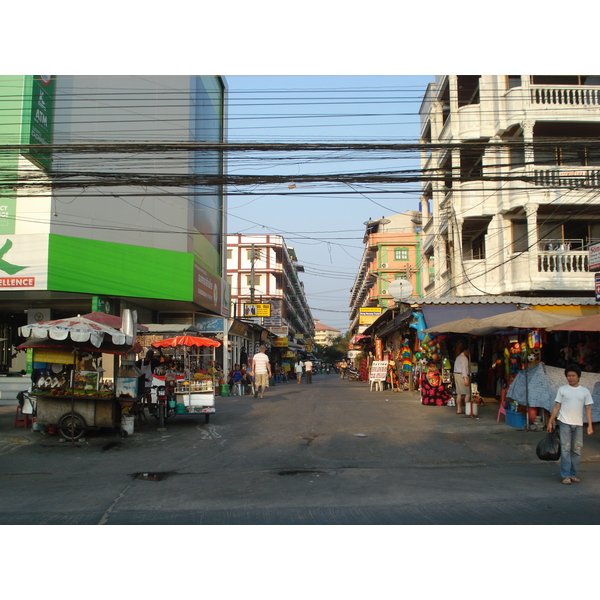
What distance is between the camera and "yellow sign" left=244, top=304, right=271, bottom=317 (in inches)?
1384

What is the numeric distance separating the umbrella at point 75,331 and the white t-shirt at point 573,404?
8.50 meters

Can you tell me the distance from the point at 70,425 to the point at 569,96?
20.8 m

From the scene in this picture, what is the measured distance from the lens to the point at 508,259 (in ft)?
68.1

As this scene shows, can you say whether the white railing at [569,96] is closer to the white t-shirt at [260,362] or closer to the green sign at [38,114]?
the white t-shirt at [260,362]

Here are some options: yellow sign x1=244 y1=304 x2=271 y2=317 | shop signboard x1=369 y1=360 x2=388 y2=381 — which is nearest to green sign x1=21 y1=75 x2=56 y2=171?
yellow sign x1=244 y1=304 x2=271 y2=317

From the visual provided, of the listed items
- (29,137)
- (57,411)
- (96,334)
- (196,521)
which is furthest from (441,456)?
(29,137)

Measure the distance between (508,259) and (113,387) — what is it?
15.4m

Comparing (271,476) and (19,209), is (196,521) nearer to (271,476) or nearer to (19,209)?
(271,476)

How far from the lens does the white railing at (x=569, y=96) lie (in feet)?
67.3

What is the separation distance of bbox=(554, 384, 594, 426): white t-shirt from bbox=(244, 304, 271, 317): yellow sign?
1112 inches

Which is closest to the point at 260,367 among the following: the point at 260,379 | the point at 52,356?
the point at 260,379

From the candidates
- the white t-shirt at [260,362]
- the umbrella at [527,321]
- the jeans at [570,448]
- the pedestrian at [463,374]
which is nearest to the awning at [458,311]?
the pedestrian at [463,374]

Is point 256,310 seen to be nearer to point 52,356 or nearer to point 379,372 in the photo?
point 379,372

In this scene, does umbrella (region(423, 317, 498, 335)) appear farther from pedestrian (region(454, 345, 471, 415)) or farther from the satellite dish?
the satellite dish
